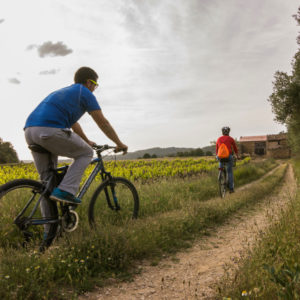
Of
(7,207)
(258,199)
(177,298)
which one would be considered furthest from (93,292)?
(258,199)

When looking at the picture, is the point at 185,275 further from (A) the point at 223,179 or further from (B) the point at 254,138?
(B) the point at 254,138

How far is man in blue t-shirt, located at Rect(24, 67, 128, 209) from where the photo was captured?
3322 mm

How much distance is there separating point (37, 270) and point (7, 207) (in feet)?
4.61

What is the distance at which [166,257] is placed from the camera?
3.85 metres

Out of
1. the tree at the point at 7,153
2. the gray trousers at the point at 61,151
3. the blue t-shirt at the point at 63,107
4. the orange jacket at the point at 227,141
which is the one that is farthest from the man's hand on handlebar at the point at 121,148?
the tree at the point at 7,153

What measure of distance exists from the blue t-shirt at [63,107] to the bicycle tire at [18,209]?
820mm

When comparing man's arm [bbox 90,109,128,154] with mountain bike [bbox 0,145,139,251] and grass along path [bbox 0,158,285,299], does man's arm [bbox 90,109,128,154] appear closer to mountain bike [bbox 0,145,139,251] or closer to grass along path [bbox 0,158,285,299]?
mountain bike [bbox 0,145,139,251]

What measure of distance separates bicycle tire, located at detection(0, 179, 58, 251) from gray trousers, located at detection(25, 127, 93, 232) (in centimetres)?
16

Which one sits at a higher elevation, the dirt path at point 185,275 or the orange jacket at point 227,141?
the orange jacket at point 227,141

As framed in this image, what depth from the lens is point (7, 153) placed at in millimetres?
36844

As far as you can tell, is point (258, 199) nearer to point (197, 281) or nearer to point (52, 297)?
point (197, 281)

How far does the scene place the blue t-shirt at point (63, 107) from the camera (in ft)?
10.9

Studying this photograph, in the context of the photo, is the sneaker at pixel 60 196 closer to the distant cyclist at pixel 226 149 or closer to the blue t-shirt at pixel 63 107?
the blue t-shirt at pixel 63 107

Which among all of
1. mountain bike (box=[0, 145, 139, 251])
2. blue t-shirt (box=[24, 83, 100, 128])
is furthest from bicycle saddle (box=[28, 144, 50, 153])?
blue t-shirt (box=[24, 83, 100, 128])
